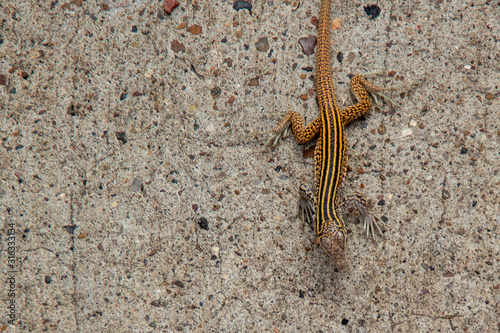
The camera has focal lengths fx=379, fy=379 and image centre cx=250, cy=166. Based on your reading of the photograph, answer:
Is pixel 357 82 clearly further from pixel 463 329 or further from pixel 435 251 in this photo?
pixel 463 329

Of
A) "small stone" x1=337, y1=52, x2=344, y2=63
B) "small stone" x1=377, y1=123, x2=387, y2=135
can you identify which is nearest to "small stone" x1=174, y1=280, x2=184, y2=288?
"small stone" x1=377, y1=123, x2=387, y2=135

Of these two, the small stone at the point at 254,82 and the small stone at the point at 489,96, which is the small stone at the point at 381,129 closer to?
the small stone at the point at 489,96


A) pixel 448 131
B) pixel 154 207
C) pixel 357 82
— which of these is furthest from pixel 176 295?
pixel 448 131

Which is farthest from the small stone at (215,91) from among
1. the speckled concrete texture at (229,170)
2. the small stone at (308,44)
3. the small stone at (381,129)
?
the small stone at (381,129)

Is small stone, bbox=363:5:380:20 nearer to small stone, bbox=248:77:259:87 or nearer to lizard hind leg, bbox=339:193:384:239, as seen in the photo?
small stone, bbox=248:77:259:87

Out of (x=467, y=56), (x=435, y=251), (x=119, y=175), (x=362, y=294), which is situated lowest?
(x=362, y=294)

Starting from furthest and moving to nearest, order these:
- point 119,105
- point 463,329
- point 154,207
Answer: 1. point 119,105
2. point 154,207
3. point 463,329

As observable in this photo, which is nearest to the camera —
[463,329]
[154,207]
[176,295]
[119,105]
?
[463,329]
